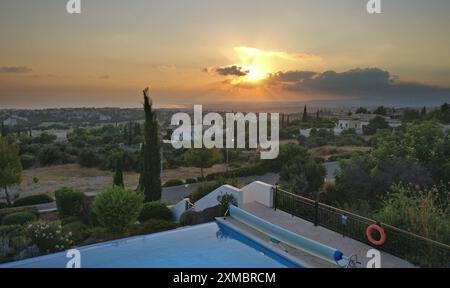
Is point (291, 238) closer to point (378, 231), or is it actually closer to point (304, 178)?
point (378, 231)

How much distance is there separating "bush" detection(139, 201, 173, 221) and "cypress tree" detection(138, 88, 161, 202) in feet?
10.1

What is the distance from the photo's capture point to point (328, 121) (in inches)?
1559

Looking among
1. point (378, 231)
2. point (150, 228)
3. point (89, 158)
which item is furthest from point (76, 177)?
point (378, 231)

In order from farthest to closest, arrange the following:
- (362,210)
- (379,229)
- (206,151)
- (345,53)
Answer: (206,151), (345,53), (362,210), (379,229)

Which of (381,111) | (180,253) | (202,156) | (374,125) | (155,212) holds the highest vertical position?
(381,111)

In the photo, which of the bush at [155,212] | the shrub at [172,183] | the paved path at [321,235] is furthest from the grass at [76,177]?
the paved path at [321,235]

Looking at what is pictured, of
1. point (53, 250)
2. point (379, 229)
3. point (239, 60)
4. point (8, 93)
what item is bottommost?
point (53, 250)

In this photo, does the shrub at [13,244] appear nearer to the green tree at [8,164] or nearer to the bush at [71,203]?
the bush at [71,203]

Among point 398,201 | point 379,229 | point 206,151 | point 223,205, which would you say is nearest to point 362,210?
point 398,201

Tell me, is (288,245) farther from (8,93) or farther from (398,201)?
(8,93)

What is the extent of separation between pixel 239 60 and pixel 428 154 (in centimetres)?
650

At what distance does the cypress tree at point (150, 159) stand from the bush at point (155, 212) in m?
3.09

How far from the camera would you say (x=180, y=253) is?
20.4 feet

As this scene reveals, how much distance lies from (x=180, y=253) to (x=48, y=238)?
236cm
